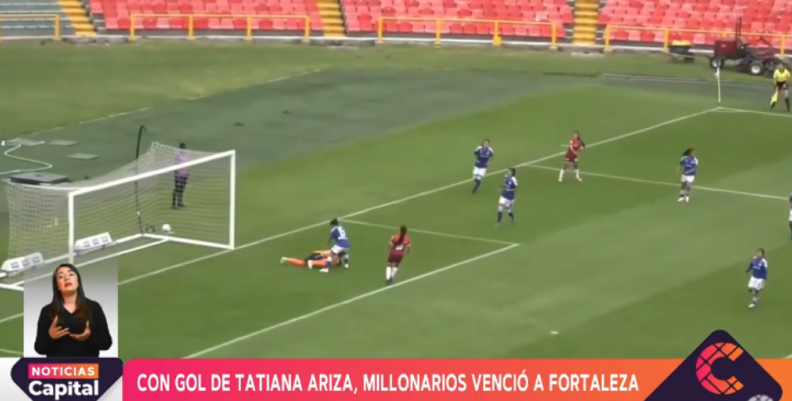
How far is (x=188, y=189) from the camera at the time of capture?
46.1 metres

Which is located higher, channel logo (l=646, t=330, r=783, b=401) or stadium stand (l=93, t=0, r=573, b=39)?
channel logo (l=646, t=330, r=783, b=401)

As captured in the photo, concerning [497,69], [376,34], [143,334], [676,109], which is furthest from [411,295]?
[376,34]

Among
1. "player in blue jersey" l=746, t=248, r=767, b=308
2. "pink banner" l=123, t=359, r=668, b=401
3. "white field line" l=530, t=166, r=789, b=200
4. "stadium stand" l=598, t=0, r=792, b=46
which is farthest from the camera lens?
"stadium stand" l=598, t=0, r=792, b=46

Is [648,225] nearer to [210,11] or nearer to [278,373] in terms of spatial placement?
[278,373]

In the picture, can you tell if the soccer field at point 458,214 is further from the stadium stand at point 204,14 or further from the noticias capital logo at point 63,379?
the noticias capital logo at point 63,379

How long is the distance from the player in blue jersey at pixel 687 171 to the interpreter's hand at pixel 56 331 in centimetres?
2694

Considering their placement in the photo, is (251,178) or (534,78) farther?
(534,78)

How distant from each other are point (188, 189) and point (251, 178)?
3978 millimetres

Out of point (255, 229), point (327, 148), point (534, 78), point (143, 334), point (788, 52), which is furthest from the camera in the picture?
point (788, 52)

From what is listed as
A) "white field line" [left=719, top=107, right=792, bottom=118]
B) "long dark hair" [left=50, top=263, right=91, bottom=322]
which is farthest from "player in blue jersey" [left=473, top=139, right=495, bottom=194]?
"long dark hair" [left=50, top=263, right=91, bottom=322]

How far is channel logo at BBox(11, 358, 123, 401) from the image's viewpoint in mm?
22875

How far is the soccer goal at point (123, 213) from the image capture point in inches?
1553

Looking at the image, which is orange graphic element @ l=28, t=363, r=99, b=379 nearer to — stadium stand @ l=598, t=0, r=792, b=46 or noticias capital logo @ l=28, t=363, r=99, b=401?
noticias capital logo @ l=28, t=363, r=99, b=401

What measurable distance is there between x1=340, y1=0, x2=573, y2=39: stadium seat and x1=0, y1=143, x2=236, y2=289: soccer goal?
2572 cm
